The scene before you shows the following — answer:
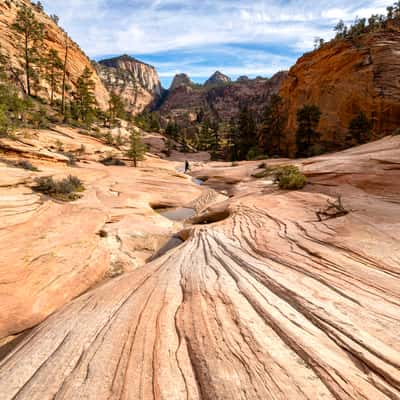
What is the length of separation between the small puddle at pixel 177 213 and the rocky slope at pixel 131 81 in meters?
90.5

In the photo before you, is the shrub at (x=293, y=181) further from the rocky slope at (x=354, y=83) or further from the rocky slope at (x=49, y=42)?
the rocky slope at (x=49, y=42)

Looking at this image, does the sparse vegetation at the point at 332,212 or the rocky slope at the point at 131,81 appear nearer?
the sparse vegetation at the point at 332,212

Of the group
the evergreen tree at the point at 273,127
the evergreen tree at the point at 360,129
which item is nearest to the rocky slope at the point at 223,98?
the evergreen tree at the point at 273,127

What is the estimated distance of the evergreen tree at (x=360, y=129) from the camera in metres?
27.5

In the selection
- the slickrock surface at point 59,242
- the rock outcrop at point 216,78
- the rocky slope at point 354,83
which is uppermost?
the rock outcrop at point 216,78

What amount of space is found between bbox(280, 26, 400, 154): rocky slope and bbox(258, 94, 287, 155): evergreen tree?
2.28m

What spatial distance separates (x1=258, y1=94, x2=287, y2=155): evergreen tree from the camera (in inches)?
1510

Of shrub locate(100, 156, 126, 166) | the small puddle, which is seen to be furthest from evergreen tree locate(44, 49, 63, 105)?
the small puddle

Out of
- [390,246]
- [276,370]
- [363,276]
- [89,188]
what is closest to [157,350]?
[276,370]

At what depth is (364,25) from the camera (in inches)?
1457

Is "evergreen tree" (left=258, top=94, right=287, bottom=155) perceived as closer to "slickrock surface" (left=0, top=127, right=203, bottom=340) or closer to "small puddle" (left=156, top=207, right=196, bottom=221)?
"small puddle" (left=156, top=207, right=196, bottom=221)

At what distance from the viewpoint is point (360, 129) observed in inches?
1094

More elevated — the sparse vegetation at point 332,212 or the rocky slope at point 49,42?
the rocky slope at point 49,42

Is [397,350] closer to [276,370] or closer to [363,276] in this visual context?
[276,370]
